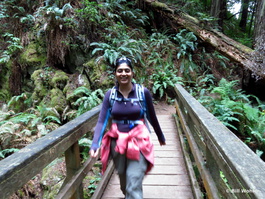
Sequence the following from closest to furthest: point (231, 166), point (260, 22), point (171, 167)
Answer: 1. point (231, 166)
2. point (171, 167)
3. point (260, 22)

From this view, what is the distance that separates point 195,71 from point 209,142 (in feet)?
26.9

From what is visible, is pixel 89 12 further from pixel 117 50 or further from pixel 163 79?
pixel 163 79

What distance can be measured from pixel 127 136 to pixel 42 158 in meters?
0.88

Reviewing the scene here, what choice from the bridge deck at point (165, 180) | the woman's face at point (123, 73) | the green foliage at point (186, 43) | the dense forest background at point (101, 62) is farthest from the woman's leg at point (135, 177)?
the green foliage at point (186, 43)

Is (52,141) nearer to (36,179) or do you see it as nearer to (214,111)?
(36,179)

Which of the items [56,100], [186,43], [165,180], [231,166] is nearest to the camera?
[231,166]

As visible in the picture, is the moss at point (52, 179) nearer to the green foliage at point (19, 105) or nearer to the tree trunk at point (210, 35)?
the green foliage at point (19, 105)

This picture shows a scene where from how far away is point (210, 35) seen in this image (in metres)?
9.30

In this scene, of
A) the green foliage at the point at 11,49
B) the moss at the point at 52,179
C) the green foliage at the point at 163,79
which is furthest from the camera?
the green foliage at the point at 163,79

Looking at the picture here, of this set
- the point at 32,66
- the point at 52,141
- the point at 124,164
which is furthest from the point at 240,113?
the point at 32,66

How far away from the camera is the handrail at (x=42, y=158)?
127 cm

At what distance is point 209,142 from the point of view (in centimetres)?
199

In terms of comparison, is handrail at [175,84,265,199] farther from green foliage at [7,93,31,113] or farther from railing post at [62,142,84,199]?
green foliage at [7,93,31,113]

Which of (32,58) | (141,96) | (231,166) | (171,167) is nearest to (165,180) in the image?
(171,167)
